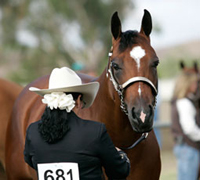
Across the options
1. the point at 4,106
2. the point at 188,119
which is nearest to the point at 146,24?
the point at 4,106

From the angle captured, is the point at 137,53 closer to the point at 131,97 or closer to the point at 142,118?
the point at 131,97

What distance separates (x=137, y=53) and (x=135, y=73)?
0.67ft

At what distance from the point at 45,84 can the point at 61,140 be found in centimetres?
Answer: 259

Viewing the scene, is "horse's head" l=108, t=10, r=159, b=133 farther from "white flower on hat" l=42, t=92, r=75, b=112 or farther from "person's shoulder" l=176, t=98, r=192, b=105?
"person's shoulder" l=176, t=98, r=192, b=105

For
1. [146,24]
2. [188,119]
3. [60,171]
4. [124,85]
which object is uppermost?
[146,24]

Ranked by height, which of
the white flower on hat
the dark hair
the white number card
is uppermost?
the white flower on hat

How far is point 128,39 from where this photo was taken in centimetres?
456

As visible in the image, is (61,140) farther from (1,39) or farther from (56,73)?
(1,39)

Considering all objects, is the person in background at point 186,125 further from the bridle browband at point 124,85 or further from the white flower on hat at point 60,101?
the white flower on hat at point 60,101

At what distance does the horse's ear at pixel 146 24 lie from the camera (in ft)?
15.6

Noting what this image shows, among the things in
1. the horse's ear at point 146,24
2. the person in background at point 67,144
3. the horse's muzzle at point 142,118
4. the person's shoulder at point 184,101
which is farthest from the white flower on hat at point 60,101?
the person's shoulder at point 184,101

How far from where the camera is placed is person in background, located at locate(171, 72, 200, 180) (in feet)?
25.1

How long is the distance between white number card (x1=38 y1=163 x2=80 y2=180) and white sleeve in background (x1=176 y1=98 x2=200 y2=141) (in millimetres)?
4389

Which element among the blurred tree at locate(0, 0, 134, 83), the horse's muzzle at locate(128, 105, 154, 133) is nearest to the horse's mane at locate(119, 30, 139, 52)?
the horse's muzzle at locate(128, 105, 154, 133)
